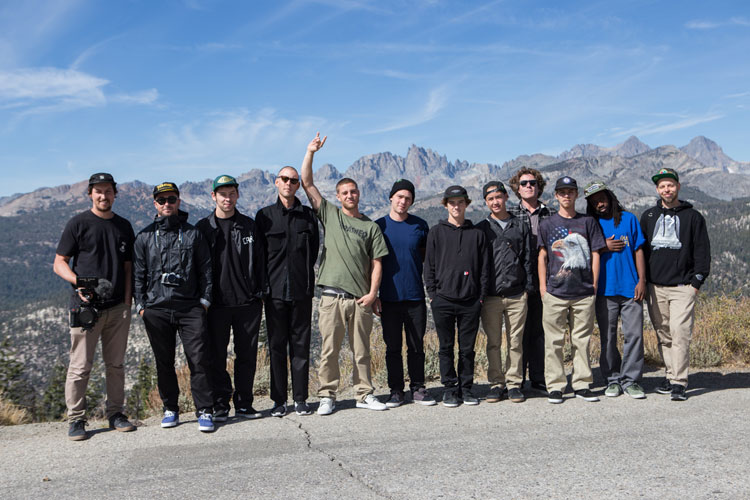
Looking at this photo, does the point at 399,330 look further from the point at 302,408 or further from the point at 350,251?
the point at 302,408

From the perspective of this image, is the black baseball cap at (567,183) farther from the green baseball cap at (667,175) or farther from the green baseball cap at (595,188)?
the green baseball cap at (667,175)

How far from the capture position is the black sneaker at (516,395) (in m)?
5.52

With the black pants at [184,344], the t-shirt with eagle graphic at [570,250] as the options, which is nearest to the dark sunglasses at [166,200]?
the black pants at [184,344]

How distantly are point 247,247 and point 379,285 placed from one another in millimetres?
1423

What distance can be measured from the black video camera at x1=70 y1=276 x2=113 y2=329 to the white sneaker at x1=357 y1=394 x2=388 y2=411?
2742 millimetres

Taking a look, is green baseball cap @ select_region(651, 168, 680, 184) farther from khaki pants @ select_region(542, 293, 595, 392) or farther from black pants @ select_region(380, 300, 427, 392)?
black pants @ select_region(380, 300, 427, 392)

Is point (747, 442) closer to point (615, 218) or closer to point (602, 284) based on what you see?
point (602, 284)

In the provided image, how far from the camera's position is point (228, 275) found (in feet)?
17.1

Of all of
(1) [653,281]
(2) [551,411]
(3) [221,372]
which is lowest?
(2) [551,411]

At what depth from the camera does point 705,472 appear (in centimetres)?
354

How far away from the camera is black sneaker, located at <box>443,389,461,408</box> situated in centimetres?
549

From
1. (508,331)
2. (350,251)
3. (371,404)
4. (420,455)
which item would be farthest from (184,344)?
(508,331)

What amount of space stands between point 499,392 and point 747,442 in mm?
2232

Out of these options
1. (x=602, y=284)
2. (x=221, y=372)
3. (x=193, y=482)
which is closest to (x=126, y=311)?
(x=221, y=372)
